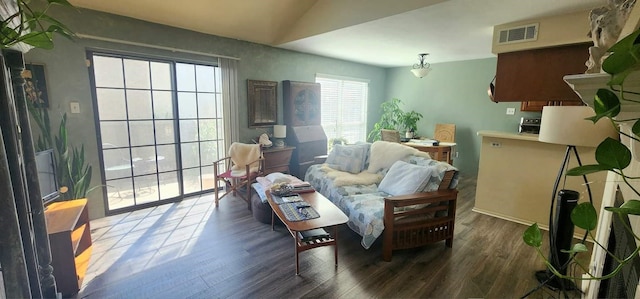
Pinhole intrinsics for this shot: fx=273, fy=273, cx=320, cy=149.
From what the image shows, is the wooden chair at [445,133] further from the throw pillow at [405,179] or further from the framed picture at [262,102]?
the framed picture at [262,102]

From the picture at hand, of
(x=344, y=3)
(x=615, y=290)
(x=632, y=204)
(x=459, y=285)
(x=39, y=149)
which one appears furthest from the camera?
(x=344, y=3)

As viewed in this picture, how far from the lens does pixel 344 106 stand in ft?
19.3

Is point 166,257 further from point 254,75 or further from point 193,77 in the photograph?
point 254,75

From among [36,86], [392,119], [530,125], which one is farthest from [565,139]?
[36,86]

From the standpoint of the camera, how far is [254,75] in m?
4.20

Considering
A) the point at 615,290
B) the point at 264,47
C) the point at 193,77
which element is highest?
the point at 264,47

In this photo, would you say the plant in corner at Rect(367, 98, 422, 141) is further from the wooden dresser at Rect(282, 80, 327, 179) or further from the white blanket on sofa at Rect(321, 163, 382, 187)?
the white blanket on sofa at Rect(321, 163, 382, 187)

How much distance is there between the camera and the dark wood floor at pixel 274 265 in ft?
6.63

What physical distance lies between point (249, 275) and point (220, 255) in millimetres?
434

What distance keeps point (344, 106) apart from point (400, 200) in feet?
12.5

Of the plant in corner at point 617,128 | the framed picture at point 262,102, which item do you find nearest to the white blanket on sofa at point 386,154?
the framed picture at point 262,102

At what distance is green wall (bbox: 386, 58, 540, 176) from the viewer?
16.4 feet

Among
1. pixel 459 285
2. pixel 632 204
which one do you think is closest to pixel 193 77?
pixel 459 285

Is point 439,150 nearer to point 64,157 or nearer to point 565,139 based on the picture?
point 565,139
